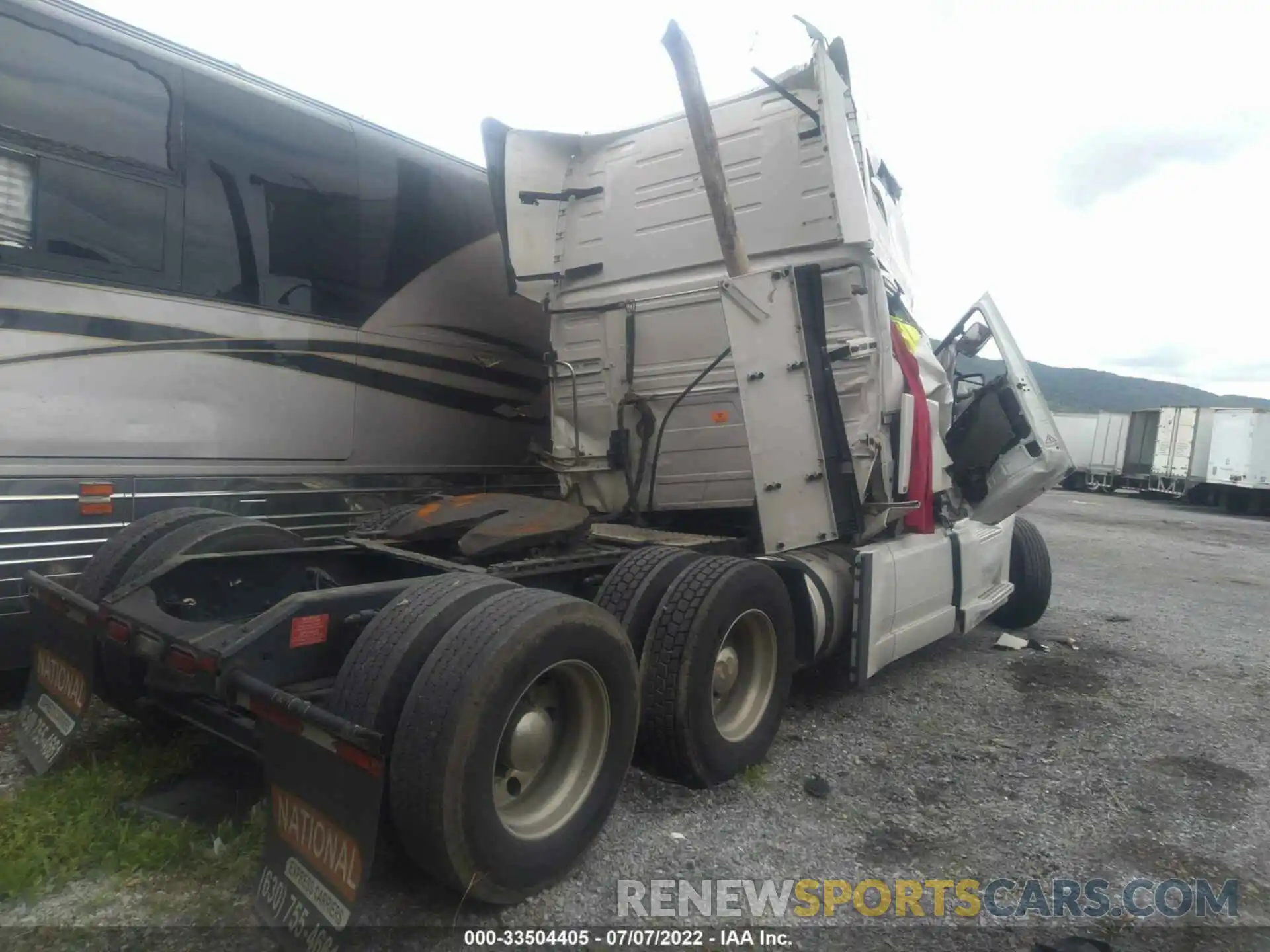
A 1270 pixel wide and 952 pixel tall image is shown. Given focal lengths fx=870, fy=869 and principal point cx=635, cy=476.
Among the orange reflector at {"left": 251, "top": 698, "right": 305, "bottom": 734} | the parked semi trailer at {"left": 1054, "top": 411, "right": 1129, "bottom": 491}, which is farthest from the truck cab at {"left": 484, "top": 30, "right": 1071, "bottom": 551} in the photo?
the parked semi trailer at {"left": 1054, "top": 411, "right": 1129, "bottom": 491}

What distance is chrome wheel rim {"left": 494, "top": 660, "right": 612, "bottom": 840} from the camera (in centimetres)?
298

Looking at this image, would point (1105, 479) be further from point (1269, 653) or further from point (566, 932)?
point (566, 932)

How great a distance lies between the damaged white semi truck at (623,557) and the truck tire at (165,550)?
0.05ft

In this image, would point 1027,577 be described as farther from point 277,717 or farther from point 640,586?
point 277,717

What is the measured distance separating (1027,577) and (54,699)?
6777 mm

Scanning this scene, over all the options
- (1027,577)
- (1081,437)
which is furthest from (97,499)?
(1081,437)

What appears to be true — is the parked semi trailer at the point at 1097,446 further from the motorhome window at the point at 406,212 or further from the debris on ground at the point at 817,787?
the debris on ground at the point at 817,787

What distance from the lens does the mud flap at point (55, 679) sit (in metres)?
3.46

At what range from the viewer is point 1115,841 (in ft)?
11.8

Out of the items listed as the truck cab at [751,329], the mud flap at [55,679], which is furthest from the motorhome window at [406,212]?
the mud flap at [55,679]

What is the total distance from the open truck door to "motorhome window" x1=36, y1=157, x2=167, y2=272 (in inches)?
205

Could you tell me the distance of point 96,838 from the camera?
312cm

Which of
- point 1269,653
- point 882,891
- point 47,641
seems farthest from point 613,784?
point 1269,653

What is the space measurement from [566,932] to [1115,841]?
235 centimetres
